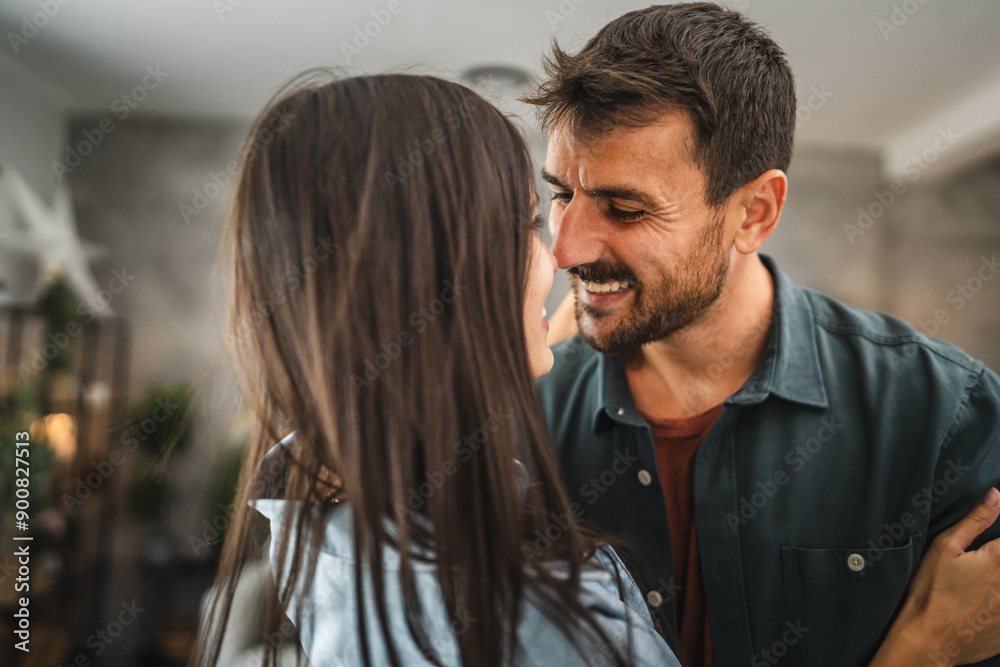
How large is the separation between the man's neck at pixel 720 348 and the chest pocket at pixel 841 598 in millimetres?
321

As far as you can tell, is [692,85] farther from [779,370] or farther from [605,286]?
[779,370]

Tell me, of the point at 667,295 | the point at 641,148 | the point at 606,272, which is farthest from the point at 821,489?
the point at 641,148

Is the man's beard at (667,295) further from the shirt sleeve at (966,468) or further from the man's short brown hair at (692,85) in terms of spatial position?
the shirt sleeve at (966,468)

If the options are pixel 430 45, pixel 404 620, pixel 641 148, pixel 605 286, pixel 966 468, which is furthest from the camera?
pixel 430 45

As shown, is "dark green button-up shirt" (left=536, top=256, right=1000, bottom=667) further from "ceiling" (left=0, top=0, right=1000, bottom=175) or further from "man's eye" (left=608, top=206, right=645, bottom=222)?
"ceiling" (left=0, top=0, right=1000, bottom=175)

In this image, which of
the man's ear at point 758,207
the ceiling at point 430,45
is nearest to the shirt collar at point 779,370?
the man's ear at point 758,207

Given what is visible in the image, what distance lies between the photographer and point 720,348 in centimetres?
133

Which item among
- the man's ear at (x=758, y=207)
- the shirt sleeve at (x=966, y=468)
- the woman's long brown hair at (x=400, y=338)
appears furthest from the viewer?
the man's ear at (x=758, y=207)

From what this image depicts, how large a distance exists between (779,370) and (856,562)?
0.34 metres

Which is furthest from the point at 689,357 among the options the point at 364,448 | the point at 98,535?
the point at 98,535

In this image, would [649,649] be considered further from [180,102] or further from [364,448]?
[180,102]

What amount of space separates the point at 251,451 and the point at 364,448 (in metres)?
0.30

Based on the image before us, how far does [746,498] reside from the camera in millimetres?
1174

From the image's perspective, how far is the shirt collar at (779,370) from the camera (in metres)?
1.20
